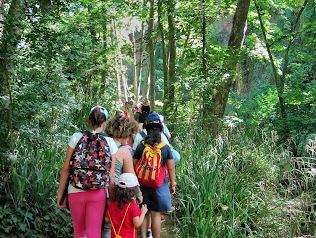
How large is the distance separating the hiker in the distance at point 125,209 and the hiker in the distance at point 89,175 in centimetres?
11

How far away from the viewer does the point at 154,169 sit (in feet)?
14.4

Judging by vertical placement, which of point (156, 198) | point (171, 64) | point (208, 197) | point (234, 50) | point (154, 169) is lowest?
point (208, 197)

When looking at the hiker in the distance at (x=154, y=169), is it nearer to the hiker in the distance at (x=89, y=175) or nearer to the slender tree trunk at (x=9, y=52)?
the hiker in the distance at (x=89, y=175)

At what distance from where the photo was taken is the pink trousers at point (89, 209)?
11.8ft

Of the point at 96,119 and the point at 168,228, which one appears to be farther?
the point at 168,228

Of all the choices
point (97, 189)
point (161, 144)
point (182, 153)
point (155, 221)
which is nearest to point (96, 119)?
point (97, 189)

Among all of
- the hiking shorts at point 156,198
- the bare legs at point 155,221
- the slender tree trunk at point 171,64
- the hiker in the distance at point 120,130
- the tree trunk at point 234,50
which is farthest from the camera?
the slender tree trunk at point 171,64

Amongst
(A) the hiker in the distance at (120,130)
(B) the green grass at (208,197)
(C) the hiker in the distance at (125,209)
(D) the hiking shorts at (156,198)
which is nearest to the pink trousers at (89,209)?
(C) the hiker in the distance at (125,209)

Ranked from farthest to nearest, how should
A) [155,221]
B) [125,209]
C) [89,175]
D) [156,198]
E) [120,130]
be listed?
[155,221] → [156,198] → [120,130] → [125,209] → [89,175]

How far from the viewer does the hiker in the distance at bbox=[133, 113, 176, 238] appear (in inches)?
174

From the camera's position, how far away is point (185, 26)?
414 inches

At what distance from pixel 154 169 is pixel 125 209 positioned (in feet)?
2.77

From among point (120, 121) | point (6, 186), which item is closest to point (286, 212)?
point (120, 121)

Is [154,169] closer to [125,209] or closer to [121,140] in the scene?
[121,140]
